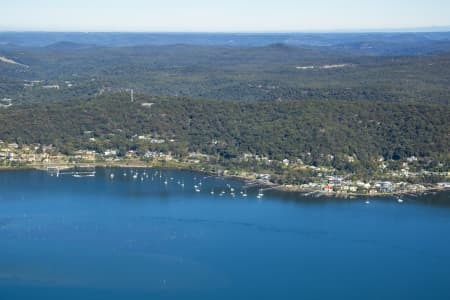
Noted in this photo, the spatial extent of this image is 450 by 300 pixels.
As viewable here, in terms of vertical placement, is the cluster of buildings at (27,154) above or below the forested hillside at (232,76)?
below

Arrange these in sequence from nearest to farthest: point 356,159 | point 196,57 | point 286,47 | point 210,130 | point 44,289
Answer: point 44,289
point 356,159
point 210,130
point 196,57
point 286,47

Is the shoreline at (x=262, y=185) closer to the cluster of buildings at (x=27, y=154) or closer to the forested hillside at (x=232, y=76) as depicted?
the cluster of buildings at (x=27, y=154)

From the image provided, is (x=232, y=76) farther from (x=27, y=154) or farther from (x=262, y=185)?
(x=262, y=185)

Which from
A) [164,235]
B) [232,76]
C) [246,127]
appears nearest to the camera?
[164,235]

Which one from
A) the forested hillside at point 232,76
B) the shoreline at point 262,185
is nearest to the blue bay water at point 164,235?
the shoreline at point 262,185

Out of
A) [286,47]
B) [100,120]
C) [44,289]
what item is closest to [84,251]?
[44,289]

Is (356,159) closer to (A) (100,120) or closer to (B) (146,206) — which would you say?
(B) (146,206)

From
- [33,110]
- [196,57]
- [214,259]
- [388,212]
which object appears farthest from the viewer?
[196,57]

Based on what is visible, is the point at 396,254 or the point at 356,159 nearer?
the point at 396,254

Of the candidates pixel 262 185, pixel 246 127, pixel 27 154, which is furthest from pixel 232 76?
pixel 262 185

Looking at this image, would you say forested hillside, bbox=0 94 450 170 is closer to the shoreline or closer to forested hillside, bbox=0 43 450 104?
the shoreline

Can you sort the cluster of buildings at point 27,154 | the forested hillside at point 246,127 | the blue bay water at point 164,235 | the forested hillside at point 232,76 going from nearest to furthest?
the blue bay water at point 164,235, the cluster of buildings at point 27,154, the forested hillside at point 246,127, the forested hillside at point 232,76
